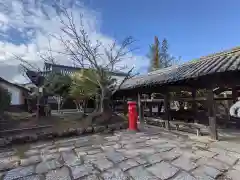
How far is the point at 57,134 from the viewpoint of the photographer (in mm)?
5992

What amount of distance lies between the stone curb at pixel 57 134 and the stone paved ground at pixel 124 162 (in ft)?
2.20

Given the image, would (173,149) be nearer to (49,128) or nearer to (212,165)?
(212,165)

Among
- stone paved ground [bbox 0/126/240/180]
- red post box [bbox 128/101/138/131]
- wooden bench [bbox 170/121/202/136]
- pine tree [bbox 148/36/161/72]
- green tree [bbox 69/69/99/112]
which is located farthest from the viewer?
pine tree [bbox 148/36/161/72]

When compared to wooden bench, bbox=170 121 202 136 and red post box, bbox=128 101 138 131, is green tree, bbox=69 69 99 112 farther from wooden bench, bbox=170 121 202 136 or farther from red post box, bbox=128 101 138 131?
wooden bench, bbox=170 121 202 136

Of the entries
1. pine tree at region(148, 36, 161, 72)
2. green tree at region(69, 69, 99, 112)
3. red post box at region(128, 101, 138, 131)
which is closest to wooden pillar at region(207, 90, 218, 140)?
red post box at region(128, 101, 138, 131)

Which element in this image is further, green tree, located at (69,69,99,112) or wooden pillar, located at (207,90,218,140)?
green tree, located at (69,69,99,112)

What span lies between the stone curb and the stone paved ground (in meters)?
0.67

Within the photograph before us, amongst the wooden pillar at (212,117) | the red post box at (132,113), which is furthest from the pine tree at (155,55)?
the wooden pillar at (212,117)

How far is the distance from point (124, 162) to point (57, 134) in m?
3.39

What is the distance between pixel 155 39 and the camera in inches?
888

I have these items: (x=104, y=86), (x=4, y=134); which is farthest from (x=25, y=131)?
(x=104, y=86)

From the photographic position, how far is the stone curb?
521 cm

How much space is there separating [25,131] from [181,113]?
283 inches

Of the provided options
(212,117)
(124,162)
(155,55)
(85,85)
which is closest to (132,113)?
(212,117)
